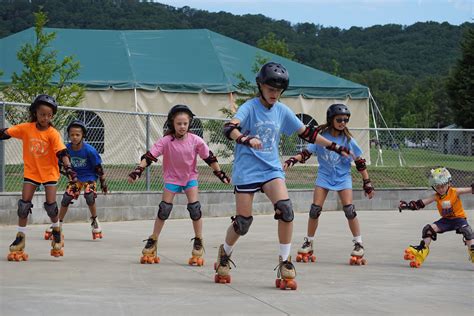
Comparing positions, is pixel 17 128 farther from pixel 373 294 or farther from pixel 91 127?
pixel 91 127

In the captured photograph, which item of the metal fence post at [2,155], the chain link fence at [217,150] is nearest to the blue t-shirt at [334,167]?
the chain link fence at [217,150]

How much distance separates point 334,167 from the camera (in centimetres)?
956

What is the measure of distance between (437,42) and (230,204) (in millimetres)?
109966

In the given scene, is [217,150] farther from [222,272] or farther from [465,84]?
[465,84]

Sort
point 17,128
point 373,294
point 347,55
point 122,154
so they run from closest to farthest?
point 373,294
point 17,128
point 122,154
point 347,55

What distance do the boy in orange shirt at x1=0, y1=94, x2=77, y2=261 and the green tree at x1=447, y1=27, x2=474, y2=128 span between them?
4155cm

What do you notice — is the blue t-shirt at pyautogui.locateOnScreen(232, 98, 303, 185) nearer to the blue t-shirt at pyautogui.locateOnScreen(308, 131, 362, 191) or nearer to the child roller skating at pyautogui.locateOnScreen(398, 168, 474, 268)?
the blue t-shirt at pyautogui.locateOnScreen(308, 131, 362, 191)

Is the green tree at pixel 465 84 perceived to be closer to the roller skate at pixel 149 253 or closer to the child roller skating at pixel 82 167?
the child roller skating at pixel 82 167

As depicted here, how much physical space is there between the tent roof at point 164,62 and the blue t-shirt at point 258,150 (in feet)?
65.6

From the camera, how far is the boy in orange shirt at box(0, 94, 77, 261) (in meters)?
8.84

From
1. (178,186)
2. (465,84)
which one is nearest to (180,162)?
(178,186)

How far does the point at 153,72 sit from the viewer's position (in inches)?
1113

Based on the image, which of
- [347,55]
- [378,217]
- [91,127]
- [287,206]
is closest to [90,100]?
[91,127]

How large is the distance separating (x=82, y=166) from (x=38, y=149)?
2.34 metres
